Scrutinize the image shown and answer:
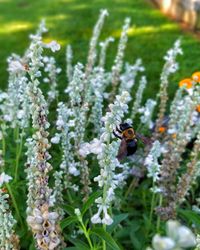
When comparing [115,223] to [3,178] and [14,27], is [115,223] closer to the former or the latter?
[3,178]

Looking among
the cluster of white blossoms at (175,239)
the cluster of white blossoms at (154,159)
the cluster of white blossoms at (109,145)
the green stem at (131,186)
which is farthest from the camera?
the green stem at (131,186)

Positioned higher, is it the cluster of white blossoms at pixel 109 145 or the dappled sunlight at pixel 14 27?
the dappled sunlight at pixel 14 27

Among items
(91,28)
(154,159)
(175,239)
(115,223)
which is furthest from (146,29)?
(175,239)

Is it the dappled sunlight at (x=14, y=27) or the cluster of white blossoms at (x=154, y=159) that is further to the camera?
the dappled sunlight at (x=14, y=27)

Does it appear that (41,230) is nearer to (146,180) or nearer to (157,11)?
(146,180)

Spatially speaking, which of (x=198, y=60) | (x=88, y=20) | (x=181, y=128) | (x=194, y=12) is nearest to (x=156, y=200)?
(x=181, y=128)

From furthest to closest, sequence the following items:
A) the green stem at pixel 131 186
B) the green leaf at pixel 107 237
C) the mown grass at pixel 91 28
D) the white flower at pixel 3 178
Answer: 1. the mown grass at pixel 91 28
2. the green stem at pixel 131 186
3. the white flower at pixel 3 178
4. the green leaf at pixel 107 237

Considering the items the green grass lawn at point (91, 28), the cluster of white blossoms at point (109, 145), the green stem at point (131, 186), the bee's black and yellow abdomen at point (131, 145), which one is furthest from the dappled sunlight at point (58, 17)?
the cluster of white blossoms at point (109, 145)

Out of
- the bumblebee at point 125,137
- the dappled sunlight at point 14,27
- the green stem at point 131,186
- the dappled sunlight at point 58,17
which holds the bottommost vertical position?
the green stem at point 131,186

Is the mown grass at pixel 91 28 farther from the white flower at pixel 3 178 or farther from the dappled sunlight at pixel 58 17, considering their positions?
the white flower at pixel 3 178
